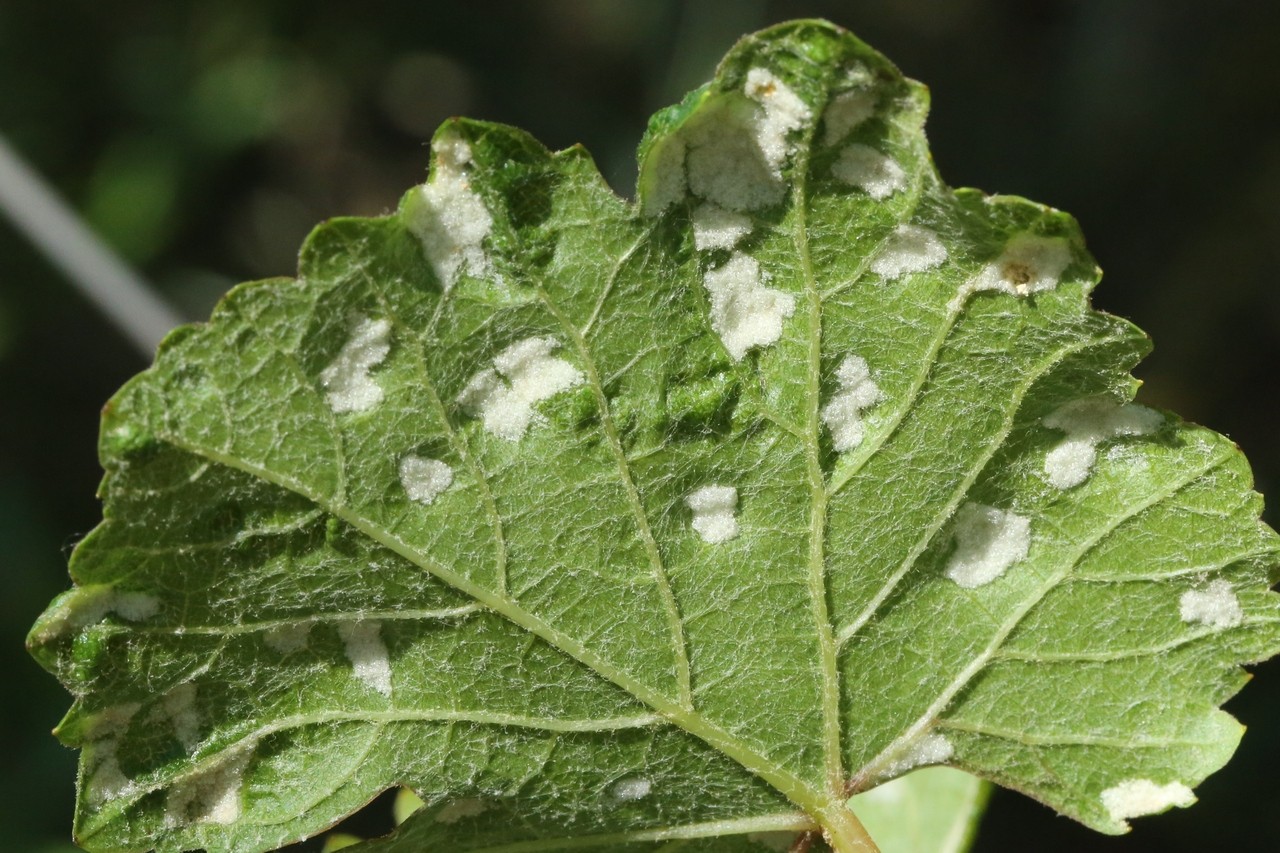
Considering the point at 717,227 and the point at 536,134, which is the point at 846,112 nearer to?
the point at 717,227

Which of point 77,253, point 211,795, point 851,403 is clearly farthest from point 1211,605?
point 77,253

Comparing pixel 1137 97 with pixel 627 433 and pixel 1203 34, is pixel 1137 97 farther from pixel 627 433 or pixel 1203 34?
pixel 627 433

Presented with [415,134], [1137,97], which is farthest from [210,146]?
[1137,97]

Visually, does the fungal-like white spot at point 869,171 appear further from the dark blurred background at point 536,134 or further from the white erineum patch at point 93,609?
the dark blurred background at point 536,134

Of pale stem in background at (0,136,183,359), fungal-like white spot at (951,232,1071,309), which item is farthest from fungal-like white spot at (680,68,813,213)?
pale stem in background at (0,136,183,359)

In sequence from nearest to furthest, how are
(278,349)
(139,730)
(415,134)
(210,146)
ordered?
(278,349) → (139,730) → (210,146) → (415,134)

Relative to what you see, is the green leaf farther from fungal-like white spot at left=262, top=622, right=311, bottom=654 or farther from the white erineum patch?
the white erineum patch
